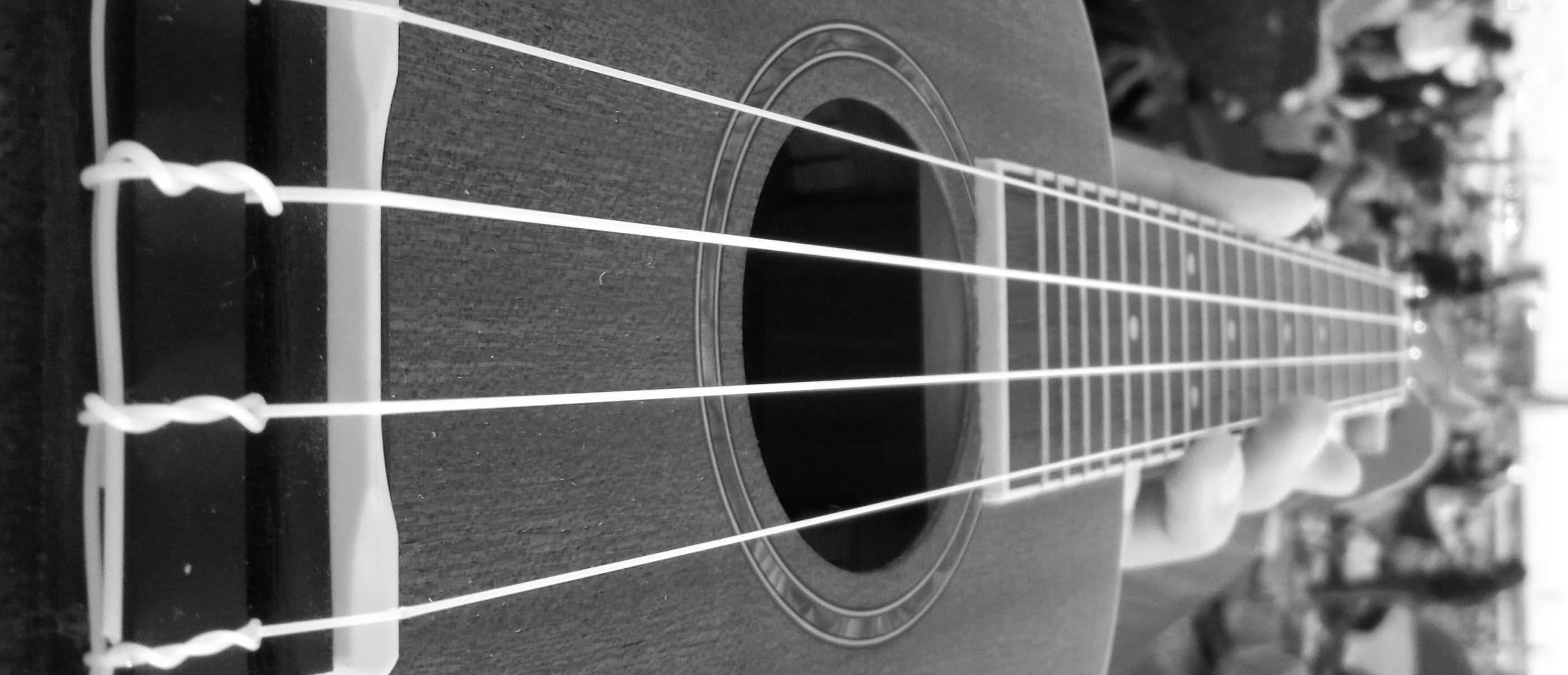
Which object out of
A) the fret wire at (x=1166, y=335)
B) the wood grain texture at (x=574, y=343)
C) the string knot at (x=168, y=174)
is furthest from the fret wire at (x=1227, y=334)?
the string knot at (x=168, y=174)

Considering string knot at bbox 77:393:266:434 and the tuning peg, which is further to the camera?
the tuning peg

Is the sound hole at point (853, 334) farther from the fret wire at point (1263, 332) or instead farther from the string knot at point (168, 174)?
the fret wire at point (1263, 332)

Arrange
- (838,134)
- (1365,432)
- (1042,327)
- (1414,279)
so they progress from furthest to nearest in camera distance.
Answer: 1. (1414,279)
2. (1365,432)
3. (1042,327)
4. (838,134)

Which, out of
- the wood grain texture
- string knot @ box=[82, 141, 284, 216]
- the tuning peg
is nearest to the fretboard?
the wood grain texture

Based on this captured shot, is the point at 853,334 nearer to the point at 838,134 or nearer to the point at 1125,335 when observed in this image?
the point at 838,134

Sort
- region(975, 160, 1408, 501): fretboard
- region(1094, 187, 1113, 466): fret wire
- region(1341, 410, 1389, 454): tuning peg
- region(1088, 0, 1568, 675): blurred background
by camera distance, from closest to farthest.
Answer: region(975, 160, 1408, 501): fretboard, region(1094, 187, 1113, 466): fret wire, region(1088, 0, 1568, 675): blurred background, region(1341, 410, 1389, 454): tuning peg

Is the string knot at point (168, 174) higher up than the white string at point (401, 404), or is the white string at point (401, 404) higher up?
the string knot at point (168, 174)

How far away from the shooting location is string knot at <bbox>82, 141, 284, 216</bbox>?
283 millimetres

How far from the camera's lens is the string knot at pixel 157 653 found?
0.29 metres

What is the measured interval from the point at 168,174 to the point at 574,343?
153mm

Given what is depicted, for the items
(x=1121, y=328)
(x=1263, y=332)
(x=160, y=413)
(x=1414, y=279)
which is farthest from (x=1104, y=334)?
(x=1414, y=279)

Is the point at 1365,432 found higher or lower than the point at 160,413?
lower

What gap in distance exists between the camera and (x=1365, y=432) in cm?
151

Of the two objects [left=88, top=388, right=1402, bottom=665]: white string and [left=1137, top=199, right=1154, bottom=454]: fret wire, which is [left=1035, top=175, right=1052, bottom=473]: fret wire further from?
[left=1137, top=199, right=1154, bottom=454]: fret wire
